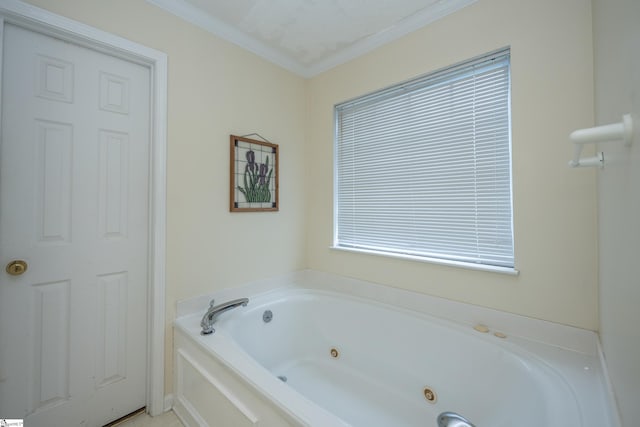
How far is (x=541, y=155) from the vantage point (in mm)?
1260

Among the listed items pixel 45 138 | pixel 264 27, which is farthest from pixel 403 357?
pixel 264 27

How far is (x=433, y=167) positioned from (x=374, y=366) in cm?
133

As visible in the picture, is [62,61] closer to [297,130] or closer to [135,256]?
[135,256]

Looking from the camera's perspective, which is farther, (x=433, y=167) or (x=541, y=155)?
(x=433, y=167)

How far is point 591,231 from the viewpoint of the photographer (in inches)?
45.1

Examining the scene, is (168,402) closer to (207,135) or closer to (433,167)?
(207,135)

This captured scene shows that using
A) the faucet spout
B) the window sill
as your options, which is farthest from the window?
→ the faucet spout

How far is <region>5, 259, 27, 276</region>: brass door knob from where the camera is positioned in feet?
3.77

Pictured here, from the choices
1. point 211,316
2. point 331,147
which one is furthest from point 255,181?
point 211,316

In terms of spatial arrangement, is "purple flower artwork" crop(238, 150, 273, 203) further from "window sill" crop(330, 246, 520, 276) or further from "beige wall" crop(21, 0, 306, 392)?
"window sill" crop(330, 246, 520, 276)

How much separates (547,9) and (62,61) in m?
2.39

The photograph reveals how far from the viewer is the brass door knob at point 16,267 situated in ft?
3.77

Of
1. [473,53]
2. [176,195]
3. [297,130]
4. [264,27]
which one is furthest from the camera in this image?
[297,130]

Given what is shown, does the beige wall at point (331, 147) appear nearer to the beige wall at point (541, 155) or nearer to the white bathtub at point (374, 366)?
the beige wall at point (541, 155)
